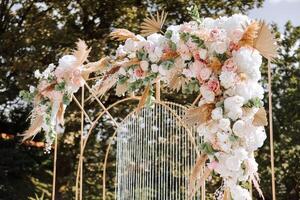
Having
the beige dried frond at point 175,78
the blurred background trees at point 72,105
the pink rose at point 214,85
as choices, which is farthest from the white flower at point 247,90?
the blurred background trees at point 72,105

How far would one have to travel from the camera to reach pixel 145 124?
6496 millimetres

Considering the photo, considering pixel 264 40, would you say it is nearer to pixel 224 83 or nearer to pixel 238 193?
pixel 224 83

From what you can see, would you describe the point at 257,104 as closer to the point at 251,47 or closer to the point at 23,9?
the point at 251,47

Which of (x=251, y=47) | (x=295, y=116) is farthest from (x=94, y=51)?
(x=251, y=47)

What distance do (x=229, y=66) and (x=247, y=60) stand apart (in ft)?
0.34

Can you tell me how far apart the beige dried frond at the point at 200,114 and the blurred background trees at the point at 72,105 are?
8.33 m

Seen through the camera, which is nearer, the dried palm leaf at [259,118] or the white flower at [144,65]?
the dried palm leaf at [259,118]

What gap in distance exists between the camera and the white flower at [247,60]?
3.20 meters

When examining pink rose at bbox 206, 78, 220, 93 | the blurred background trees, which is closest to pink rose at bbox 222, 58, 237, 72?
pink rose at bbox 206, 78, 220, 93

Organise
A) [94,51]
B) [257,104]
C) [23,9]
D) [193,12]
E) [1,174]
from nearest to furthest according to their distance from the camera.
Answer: [257,104] < [193,12] < [94,51] < [1,174] < [23,9]

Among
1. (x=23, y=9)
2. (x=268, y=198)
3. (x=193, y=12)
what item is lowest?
(x=268, y=198)

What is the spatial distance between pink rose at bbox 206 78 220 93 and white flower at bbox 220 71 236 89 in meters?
0.06

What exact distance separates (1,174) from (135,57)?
899 centimetres

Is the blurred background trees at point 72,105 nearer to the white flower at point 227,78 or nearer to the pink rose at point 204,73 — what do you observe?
the pink rose at point 204,73
